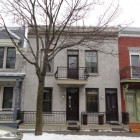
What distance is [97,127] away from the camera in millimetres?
15062

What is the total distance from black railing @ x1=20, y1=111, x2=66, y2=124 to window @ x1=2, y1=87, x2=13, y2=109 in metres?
1.48

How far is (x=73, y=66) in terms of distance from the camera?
717 inches

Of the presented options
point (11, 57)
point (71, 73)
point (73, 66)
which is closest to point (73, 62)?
point (73, 66)

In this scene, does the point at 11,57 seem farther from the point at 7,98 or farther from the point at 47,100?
the point at 47,100

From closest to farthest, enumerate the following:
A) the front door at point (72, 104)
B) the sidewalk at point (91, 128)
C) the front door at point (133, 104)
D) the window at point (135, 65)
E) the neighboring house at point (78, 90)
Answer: the sidewalk at point (91, 128)
the neighboring house at point (78, 90)
the front door at point (72, 104)
the front door at point (133, 104)
the window at point (135, 65)

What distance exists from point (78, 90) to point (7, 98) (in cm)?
556

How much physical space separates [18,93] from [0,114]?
1955 mm

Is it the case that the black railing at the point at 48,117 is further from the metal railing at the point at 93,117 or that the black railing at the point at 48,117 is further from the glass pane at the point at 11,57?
the glass pane at the point at 11,57

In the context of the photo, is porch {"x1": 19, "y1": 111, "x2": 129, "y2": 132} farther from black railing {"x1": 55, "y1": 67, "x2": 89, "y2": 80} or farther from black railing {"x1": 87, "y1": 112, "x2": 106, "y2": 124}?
black railing {"x1": 55, "y1": 67, "x2": 89, "y2": 80}

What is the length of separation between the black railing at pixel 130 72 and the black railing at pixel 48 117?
546cm

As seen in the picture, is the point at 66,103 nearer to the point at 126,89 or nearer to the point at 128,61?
the point at 126,89

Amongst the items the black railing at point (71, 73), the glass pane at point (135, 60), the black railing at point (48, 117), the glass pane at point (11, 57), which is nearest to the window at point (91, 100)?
the black railing at point (71, 73)

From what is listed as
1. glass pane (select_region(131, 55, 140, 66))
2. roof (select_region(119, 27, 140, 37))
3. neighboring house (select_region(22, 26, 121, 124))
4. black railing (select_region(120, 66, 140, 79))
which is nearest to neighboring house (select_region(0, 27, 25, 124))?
neighboring house (select_region(22, 26, 121, 124))

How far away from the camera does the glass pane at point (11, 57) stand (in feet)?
59.3
